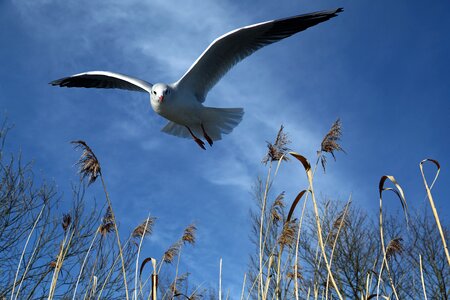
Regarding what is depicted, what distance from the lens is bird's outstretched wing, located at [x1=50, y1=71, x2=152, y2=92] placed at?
6.30 metres

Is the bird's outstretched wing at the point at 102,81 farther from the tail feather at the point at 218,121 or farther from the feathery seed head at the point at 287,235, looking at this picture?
the feathery seed head at the point at 287,235

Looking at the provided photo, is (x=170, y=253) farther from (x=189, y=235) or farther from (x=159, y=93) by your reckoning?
(x=159, y=93)

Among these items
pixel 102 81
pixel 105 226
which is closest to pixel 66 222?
pixel 105 226

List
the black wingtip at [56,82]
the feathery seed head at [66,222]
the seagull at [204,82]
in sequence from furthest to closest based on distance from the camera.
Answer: the black wingtip at [56,82] → the seagull at [204,82] → the feathery seed head at [66,222]

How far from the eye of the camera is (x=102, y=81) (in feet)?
22.8

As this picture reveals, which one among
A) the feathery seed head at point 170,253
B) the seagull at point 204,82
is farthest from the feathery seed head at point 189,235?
the seagull at point 204,82

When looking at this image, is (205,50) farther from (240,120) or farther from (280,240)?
(280,240)

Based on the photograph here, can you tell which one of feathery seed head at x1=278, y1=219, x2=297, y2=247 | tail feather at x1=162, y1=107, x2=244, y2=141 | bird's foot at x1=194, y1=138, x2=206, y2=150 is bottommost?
feathery seed head at x1=278, y1=219, x2=297, y2=247

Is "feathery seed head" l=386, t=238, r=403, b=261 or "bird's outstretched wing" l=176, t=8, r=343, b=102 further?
"bird's outstretched wing" l=176, t=8, r=343, b=102

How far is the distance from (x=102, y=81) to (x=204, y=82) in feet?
5.54

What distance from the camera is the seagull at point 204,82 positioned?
5.36 m

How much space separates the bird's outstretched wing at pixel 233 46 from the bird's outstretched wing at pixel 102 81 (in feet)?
2.17

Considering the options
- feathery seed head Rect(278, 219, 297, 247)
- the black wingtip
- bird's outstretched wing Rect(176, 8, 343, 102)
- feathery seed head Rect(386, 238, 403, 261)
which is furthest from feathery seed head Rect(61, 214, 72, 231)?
the black wingtip

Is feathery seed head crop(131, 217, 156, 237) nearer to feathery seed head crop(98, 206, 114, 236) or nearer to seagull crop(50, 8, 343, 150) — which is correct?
feathery seed head crop(98, 206, 114, 236)
